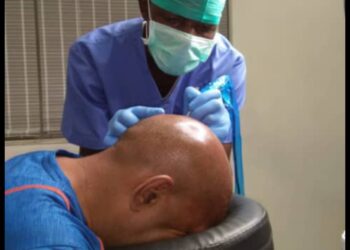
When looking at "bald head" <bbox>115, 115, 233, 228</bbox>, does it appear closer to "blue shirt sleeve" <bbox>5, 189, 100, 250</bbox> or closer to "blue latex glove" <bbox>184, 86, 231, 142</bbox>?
"blue shirt sleeve" <bbox>5, 189, 100, 250</bbox>

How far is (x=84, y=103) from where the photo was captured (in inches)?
54.4

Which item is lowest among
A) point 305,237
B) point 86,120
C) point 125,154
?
point 305,237

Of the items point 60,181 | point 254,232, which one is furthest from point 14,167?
point 254,232

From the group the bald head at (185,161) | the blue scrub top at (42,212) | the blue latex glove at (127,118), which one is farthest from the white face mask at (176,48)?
the blue scrub top at (42,212)

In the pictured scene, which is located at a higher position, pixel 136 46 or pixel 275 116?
pixel 136 46

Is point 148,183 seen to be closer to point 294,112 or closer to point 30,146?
point 30,146

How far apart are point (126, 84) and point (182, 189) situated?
66cm

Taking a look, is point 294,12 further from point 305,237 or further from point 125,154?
point 125,154

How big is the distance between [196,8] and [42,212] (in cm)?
73

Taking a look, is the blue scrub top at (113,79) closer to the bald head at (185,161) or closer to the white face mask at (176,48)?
the white face mask at (176,48)

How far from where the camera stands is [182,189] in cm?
86

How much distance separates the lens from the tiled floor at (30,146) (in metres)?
1.90

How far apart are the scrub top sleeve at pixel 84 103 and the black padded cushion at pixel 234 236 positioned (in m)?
0.57

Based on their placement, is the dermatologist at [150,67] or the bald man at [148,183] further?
the dermatologist at [150,67]
